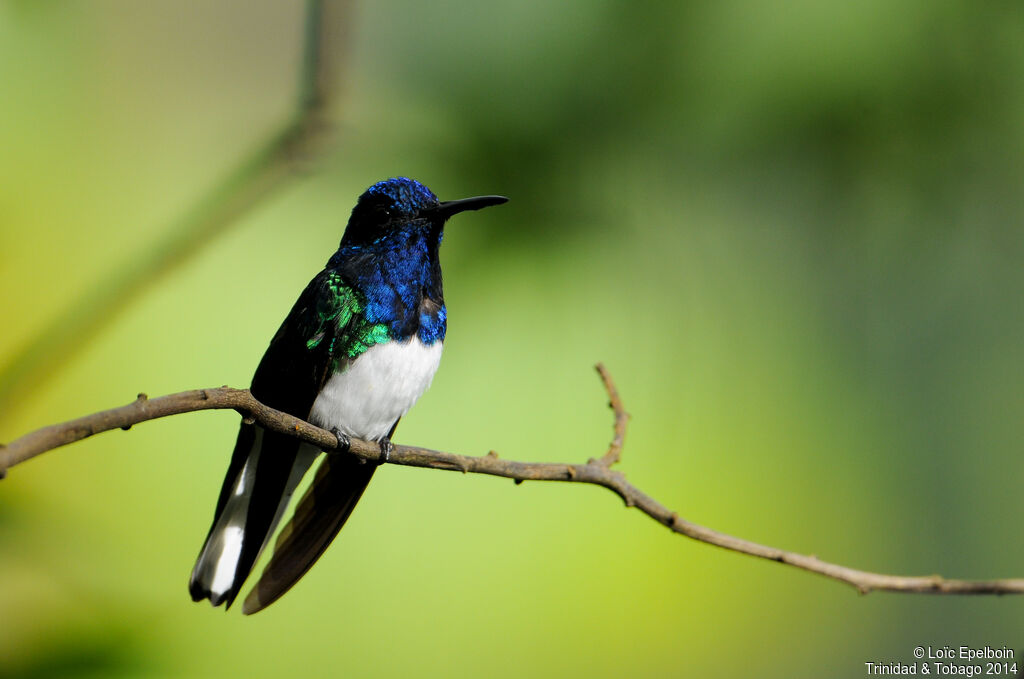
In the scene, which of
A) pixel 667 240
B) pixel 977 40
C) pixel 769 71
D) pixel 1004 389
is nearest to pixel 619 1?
pixel 769 71

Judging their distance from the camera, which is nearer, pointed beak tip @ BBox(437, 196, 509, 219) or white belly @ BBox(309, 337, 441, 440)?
pointed beak tip @ BBox(437, 196, 509, 219)

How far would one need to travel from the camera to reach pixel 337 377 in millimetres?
750

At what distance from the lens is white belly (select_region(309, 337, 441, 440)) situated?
74 cm

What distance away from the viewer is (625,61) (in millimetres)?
1025

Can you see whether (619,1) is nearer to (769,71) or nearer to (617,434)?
(769,71)

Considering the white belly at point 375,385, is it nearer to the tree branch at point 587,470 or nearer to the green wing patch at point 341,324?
the green wing patch at point 341,324

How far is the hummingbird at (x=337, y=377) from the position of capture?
2.34 ft

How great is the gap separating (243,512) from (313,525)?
0.22 ft

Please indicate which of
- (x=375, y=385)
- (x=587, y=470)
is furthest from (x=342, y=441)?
(x=587, y=470)

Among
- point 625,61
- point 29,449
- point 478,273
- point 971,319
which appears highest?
point 625,61

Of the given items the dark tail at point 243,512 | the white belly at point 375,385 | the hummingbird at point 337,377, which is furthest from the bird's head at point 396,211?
the dark tail at point 243,512

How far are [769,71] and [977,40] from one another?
305 mm

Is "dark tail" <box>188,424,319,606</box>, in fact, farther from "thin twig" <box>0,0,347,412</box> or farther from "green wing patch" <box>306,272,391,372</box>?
"thin twig" <box>0,0,347,412</box>

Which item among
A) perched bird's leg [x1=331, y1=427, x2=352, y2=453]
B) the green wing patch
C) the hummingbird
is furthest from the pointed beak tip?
perched bird's leg [x1=331, y1=427, x2=352, y2=453]
